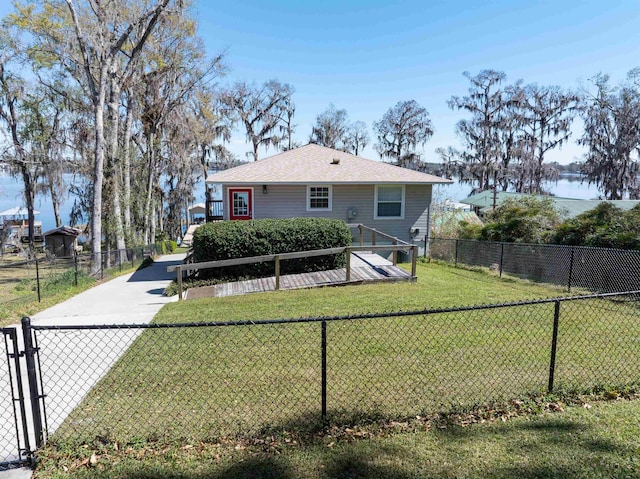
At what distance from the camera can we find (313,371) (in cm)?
486

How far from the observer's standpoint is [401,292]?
9273 mm

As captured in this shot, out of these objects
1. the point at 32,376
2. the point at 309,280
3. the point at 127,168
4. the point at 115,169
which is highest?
the point at 127,168

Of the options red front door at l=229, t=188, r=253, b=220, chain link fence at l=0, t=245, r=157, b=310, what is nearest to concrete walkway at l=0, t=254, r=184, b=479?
chain link fence at l=0, t=245, r=157, b=310

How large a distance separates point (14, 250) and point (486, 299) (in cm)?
3153

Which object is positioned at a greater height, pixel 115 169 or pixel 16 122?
pixel 16 122

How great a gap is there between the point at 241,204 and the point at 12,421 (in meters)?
11.8

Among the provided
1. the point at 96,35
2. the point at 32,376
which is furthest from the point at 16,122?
the point at 32,376

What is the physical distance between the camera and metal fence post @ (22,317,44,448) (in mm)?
3091

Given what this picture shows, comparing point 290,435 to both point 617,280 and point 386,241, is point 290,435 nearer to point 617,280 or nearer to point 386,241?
point 617,280

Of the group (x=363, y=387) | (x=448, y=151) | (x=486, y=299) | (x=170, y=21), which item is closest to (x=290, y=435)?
(x=363, y=387)

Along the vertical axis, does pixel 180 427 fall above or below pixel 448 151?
below

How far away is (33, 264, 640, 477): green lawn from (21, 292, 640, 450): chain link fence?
2 centimetres

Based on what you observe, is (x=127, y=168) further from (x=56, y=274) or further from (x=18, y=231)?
(x=18, y=231)

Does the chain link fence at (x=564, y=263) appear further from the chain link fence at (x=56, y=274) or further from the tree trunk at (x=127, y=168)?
the tree trunk at (x=127, y=168)
